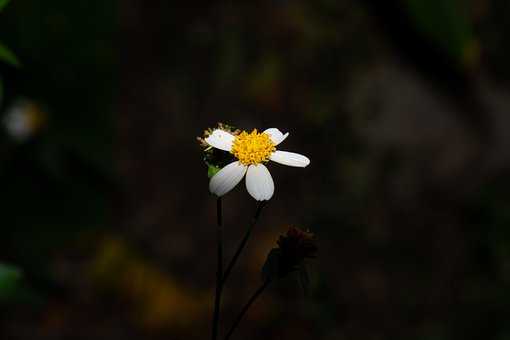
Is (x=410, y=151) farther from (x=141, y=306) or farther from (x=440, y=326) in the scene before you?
(x=141, y=306)

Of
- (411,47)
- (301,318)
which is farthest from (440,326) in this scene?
(411,47)

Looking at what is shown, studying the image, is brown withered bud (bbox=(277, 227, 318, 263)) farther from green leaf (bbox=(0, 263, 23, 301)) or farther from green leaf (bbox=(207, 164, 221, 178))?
green leaf (bbox=(0, 263, 23, 301))

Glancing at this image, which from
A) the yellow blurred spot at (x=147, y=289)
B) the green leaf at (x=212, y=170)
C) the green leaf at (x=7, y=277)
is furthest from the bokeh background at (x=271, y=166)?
the green leaf at (x=212, y=170)

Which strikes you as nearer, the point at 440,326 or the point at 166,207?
the point at 440,326

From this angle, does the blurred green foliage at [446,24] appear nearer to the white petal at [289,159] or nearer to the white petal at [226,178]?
the white petal at [289,159]

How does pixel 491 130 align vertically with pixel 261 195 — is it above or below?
above

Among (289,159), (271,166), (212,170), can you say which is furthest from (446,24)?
(212,170)

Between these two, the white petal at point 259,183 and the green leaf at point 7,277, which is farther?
the green leaf at point 7,277
